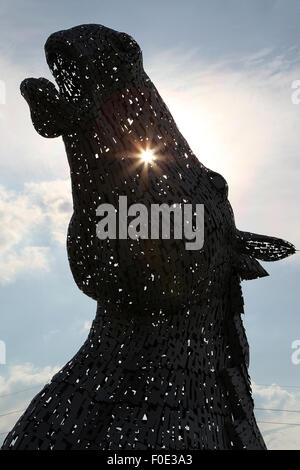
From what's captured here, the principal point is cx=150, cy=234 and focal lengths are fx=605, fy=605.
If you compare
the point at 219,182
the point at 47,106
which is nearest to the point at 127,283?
the point at 219,182

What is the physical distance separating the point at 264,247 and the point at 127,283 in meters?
1.03

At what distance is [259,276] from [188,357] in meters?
0.72

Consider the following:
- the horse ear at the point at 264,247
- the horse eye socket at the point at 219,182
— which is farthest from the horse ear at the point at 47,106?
the horse ear at the point at 264,247

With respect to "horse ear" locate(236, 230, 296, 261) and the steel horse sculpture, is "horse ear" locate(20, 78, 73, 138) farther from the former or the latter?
"horse ear" locate(236, 230, 296, 261)

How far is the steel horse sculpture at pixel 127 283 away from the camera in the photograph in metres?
2.98

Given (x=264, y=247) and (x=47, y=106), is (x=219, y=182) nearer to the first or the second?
(x=264, y=247)

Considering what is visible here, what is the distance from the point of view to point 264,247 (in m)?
3.69

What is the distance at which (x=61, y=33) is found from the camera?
3090 millimetres

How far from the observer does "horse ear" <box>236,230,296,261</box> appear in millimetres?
3645

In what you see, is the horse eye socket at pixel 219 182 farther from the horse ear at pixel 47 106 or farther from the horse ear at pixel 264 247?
the horse ear at pixel 47 106

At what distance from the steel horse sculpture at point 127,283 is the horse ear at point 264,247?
32 cm

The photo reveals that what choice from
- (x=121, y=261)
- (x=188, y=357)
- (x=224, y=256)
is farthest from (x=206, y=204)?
(x=188, y=357)

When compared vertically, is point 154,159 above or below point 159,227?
above
